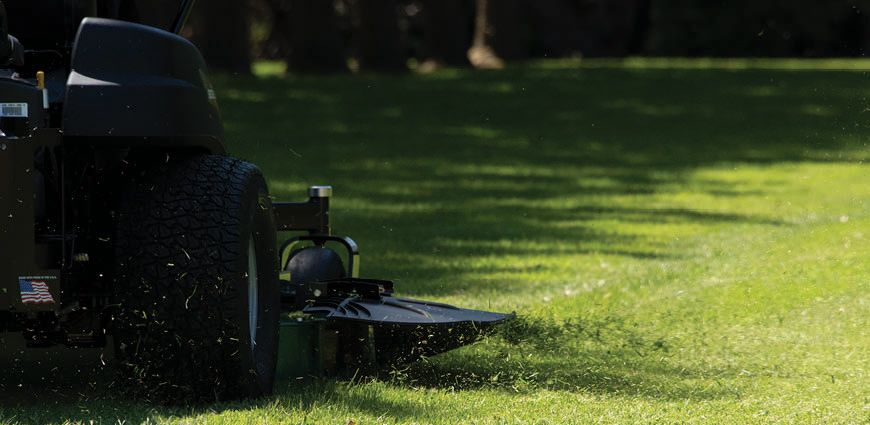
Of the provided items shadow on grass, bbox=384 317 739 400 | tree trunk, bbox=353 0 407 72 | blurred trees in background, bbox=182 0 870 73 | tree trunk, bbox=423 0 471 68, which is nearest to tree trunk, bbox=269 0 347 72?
tree trunk, bbox=353 0 407 72

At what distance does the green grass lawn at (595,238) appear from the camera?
5.92m

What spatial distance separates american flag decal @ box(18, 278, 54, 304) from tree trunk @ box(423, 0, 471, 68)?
3317cm

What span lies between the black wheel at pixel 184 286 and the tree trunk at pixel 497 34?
111 ft

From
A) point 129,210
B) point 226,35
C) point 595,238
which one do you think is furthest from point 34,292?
point 226,35

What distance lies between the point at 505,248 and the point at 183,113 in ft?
21.4

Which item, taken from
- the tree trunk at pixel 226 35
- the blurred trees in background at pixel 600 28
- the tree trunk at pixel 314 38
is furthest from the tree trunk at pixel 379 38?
the tree trunk at pixel 226 35

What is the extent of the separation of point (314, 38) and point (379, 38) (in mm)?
1523

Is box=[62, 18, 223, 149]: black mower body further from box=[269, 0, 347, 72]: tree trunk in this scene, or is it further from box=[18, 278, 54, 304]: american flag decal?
box=[269, 0, 347, 72]: tree trunk

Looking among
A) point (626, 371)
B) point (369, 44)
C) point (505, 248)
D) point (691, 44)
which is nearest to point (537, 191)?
point (505, 248)

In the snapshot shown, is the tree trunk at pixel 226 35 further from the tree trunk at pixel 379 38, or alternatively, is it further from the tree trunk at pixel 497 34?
the tree trunk at pixel 497 34

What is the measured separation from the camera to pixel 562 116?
25.9 metres

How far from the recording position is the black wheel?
5.24m

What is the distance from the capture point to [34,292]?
4996 millimetres

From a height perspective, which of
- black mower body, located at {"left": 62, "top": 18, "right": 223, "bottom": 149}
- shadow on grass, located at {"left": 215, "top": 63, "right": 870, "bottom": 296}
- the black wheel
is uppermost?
black mower body, located at {"left": 62, "top": 18, "right": 223, "bottom": 149}
